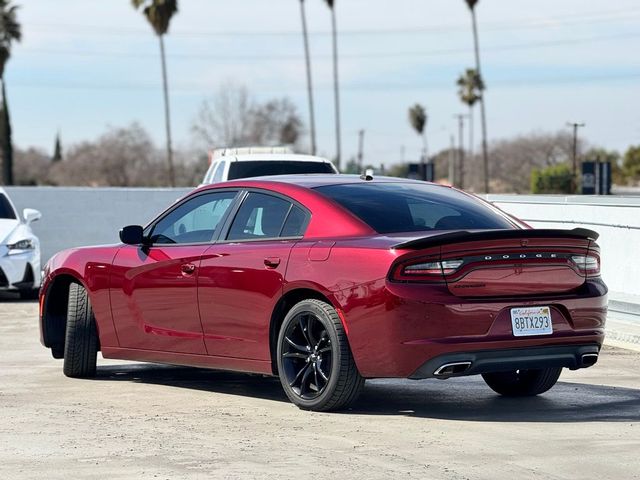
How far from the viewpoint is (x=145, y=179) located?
125 meters

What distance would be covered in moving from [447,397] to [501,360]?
135cm

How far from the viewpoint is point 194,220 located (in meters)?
10.2

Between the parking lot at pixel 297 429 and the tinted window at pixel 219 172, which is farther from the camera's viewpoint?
the tinted window at pixel 219 172

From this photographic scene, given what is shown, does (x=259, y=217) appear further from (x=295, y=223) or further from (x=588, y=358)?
(x=588, y=358)

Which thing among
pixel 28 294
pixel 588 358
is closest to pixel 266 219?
pixel 588 358

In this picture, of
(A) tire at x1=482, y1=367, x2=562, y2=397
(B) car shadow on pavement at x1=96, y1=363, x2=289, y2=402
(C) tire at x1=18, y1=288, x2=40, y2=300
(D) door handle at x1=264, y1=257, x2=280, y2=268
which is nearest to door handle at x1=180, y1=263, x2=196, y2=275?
(D) door handle at x1=264, y1=257, x2=280, y2=268

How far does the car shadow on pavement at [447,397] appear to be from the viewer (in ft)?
29.6

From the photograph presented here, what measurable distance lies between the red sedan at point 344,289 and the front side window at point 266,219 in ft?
0.03

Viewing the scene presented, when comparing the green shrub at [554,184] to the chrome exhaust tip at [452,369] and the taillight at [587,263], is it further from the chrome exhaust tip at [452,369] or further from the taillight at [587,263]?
the chrome exhaust tip at [452,369]

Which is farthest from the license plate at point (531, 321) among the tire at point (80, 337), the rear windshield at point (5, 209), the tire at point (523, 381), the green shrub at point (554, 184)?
the green shrub at point (554, 184)

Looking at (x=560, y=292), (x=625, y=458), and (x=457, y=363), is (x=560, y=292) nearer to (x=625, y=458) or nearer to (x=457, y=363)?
(x=457, y=363)

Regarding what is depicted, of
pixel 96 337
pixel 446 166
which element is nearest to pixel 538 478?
pixel 96 337

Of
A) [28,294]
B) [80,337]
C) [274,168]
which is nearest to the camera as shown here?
[80,337]

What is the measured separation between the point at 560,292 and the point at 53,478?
3479 mm
